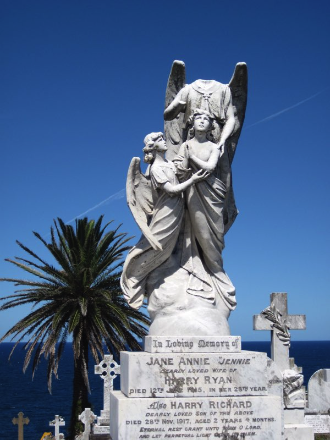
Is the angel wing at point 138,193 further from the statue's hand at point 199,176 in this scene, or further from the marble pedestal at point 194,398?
the marble pedestal at point 194,398

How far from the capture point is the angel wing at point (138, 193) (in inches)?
273

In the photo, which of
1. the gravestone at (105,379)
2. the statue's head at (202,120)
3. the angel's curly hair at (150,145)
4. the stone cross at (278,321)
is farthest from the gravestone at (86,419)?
the statue's head at (202,120)

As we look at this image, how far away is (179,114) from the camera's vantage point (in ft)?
25.3

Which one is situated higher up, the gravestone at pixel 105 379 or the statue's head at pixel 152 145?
the statue's head at pixel 152 145

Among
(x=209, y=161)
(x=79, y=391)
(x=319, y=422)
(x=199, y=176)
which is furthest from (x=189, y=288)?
(x=79, y=391)

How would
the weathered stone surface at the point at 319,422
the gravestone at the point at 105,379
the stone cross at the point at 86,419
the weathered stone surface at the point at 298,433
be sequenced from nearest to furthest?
the weathered stone surface at the point at 298,433 < the weathered stone surface at the point at 319,422 < the stone cross at the point at 86,419 < the gravestone at the point at 105,379

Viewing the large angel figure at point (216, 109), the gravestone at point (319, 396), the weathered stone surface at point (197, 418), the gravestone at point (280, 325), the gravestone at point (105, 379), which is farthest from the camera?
the gravestone at point (105, 379)

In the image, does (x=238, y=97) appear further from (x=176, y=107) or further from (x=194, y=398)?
(x=194, y=398)

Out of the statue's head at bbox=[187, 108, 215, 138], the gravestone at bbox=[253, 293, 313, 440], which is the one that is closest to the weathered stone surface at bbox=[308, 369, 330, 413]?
the gravestone at bbox=[253, 293, 313, 440]

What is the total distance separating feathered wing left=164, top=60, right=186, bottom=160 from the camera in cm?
756

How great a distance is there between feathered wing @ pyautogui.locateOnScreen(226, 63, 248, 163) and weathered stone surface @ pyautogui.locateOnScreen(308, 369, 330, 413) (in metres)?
8.75

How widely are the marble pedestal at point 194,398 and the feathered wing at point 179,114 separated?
265cm

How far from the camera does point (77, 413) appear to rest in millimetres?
18234

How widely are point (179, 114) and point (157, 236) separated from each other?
1858 millimetres
